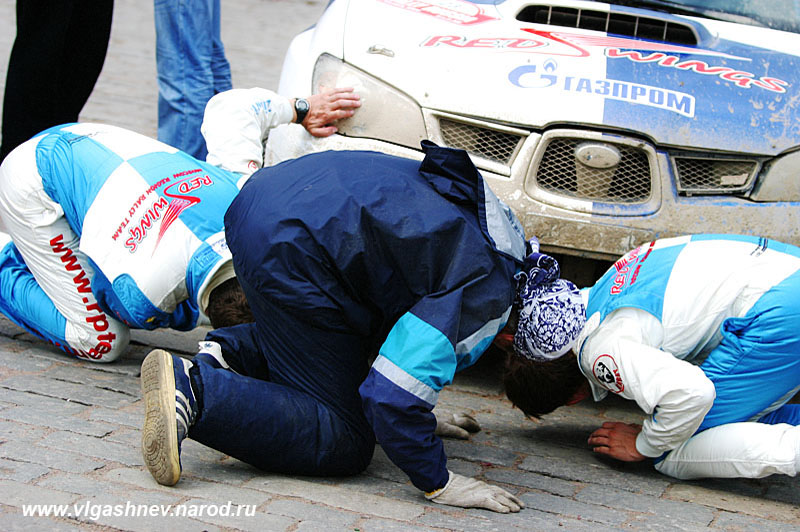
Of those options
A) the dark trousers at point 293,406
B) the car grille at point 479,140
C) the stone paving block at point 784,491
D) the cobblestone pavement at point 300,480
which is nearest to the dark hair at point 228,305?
the dark trousers at point 293,406

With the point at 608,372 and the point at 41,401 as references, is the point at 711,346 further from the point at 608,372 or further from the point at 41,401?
the point at 41,401

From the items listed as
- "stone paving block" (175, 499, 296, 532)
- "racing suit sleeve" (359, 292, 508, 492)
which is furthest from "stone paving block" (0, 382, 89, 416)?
"racing suit sleeve" (359, 292, 508, 492)

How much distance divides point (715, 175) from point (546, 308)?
1332 mm

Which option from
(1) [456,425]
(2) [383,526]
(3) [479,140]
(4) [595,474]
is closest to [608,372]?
(4) [595,474]

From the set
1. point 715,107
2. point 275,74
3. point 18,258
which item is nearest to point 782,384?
point 715,107

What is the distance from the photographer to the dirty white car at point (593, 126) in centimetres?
379

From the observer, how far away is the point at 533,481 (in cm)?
316

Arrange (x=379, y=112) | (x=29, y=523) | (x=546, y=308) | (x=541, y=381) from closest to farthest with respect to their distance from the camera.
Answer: (x=29, y=523), (x=546, y=308), (x=541, y=381), (x=379, y=112)

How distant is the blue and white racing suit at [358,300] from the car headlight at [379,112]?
942 mm

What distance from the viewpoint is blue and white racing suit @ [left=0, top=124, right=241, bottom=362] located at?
11.2 feet

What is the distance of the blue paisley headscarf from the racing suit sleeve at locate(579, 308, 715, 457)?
0.51 feet

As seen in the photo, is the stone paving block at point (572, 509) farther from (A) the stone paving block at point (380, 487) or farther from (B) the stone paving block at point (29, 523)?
(B) the stone paving block at point (29, 523)

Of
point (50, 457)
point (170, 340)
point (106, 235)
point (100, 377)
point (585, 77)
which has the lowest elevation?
point (170, 340)

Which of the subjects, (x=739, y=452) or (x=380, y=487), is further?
(x=739, y=452)
